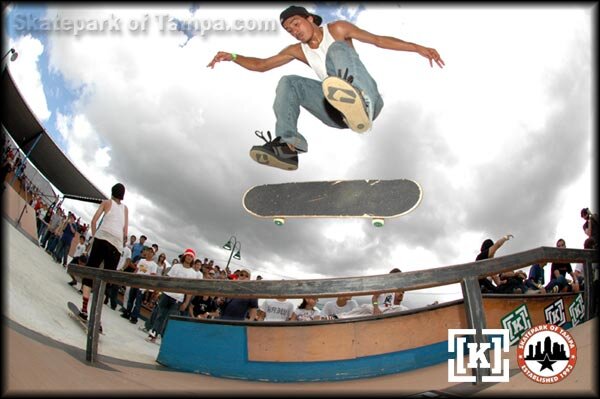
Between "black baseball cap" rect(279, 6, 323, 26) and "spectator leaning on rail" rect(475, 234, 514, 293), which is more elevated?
"black baseball cap" rect(279, 6, 323, 26)

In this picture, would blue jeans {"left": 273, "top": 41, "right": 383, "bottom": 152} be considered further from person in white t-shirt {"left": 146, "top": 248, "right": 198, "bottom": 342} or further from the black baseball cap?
person in white t-shirt {"left": 146, "top": 248, "right": 198, "bottom": 342}

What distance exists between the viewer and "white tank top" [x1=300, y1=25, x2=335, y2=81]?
10.5 ft

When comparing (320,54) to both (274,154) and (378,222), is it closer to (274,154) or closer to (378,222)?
(274,154)

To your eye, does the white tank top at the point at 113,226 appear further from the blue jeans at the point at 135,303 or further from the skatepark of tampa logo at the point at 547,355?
the skatepark of tampa logo at the point at 547,355

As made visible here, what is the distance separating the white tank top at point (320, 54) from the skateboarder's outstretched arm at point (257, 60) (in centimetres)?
24

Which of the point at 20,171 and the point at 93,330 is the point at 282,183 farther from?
the point at 20,171

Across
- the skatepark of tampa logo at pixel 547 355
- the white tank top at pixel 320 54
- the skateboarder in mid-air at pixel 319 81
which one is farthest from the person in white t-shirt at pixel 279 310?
the skatepark of tampa logo at pixel 547 355

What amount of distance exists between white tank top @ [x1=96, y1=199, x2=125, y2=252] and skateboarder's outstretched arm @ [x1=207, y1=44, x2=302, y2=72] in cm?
188

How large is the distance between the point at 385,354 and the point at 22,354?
2.14 m

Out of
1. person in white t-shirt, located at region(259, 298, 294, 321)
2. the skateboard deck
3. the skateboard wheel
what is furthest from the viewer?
person in white t-shirt, located at region(259, 298, 294, 321)

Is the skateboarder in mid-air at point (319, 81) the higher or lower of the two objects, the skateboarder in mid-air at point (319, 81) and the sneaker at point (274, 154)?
the higher

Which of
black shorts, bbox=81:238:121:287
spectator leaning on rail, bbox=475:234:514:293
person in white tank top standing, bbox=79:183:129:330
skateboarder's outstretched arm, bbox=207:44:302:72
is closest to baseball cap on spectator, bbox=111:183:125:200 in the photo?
person in white tank top standing, bbox=79:183:129:330

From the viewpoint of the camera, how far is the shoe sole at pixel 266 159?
11.8 ft

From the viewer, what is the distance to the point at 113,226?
11.8ft
